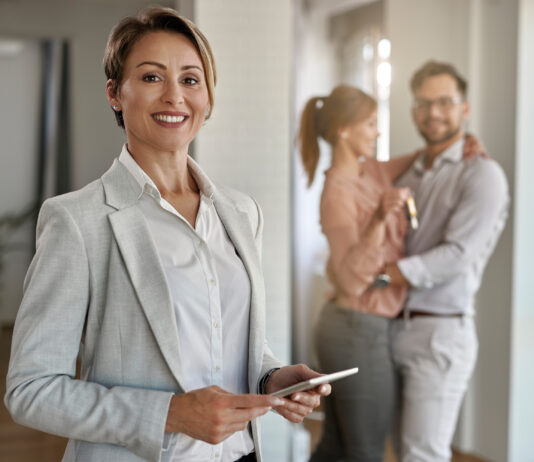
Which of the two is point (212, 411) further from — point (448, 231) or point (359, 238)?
point (448, 231)

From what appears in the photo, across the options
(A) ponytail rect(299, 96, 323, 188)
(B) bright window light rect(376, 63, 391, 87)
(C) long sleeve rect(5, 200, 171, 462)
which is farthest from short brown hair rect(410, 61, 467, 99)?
(C) long sleeve rect(5, 200, 171, 462)

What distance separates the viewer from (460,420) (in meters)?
3.05

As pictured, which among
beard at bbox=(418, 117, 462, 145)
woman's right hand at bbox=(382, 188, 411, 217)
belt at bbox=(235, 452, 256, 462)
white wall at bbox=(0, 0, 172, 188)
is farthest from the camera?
beard at bbox=(418, 117, 462, 145)

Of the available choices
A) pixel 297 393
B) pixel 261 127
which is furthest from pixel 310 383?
pixel 261 127

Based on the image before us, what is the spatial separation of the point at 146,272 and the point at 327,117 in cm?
157

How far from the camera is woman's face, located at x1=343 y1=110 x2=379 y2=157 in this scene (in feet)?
8.05

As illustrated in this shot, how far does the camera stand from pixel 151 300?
42.0 inches

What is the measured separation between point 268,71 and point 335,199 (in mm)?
529

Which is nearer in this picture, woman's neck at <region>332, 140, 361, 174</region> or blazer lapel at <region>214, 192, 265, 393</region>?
blazer lapel at <region>214, 192, 265, 393</region>

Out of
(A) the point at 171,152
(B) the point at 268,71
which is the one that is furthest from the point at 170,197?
(B) the point at 268,71

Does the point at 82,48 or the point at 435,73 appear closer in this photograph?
the point at 82,48

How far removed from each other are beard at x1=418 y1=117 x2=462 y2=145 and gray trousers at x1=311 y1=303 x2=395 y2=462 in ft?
2.46

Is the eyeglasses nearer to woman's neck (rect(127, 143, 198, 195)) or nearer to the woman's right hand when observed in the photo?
the woman's right hand

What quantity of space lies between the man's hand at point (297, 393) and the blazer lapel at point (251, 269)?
0.04 meters
